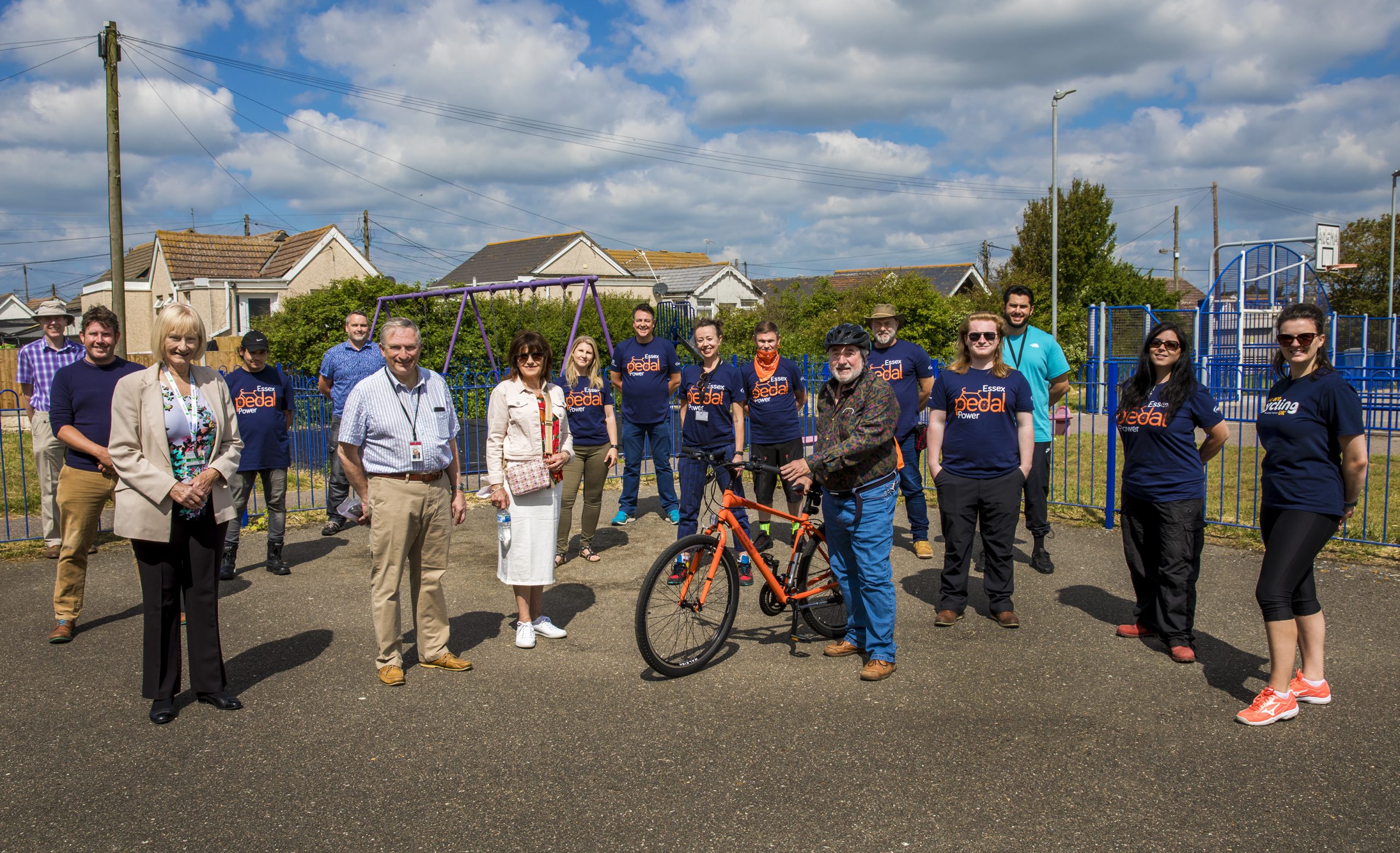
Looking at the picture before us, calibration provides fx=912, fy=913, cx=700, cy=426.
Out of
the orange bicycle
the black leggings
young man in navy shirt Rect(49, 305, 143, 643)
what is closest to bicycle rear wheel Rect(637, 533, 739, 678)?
the orange bicycle

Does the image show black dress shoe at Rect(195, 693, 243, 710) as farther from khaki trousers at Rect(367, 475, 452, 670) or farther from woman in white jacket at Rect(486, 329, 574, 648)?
woman in white jacket at Rect(486, 329, 574, 648)

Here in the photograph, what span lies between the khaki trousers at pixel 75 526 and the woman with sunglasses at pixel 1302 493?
6284mm

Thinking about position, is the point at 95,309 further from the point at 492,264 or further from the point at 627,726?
the point at 492,264

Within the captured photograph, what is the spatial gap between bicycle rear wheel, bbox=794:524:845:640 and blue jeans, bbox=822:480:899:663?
379 mm

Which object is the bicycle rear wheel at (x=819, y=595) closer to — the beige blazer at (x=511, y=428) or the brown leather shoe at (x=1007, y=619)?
the brown leather shoe at (x=1007, y=619)

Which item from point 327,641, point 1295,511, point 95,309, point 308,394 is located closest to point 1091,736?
point 1295,511

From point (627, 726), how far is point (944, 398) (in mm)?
2762

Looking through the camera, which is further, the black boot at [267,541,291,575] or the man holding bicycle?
the black boot at [267,541,291,575]

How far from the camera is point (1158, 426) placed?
5.05 meters

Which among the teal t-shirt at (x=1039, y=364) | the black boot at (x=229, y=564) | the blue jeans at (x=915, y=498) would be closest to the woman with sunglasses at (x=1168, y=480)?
the teal t-shirt at (x=1039, y=364)

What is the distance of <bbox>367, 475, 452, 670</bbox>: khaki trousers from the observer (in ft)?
15.3

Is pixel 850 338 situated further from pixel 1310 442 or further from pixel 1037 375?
pixel 1037 375

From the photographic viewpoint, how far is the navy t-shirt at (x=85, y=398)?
5.37m

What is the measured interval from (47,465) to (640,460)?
494cm
